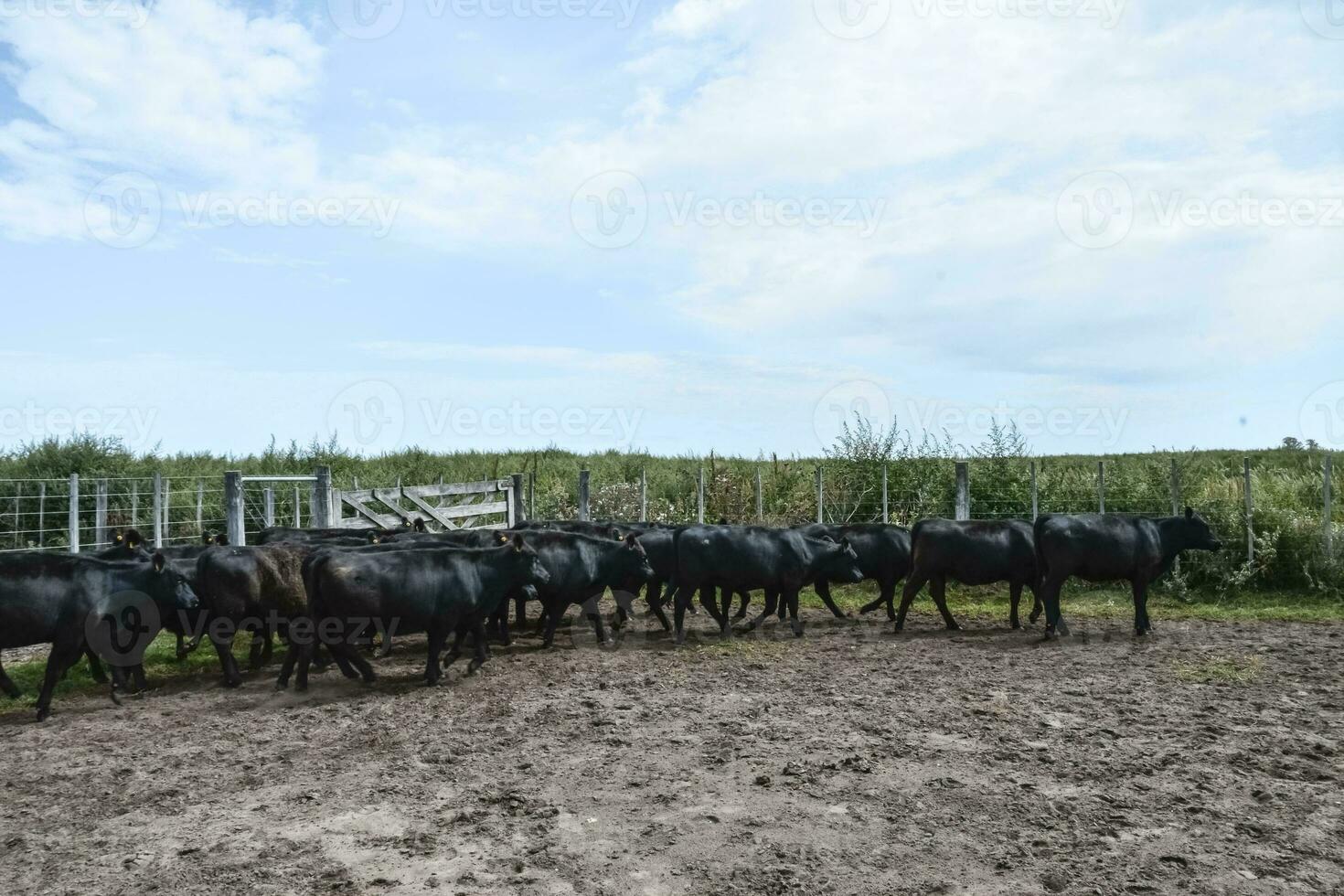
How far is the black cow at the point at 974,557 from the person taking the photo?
41.2 ft

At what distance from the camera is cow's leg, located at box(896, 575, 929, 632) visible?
12375 millimetres

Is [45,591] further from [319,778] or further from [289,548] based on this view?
[319,778]

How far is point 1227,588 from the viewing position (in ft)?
49.2

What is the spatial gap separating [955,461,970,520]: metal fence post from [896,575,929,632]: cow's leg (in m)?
4.65

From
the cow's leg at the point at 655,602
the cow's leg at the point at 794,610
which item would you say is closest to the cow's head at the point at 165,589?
the cow's leg at the point at 655,602

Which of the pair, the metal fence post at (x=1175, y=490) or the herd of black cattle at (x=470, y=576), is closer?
the herd of black cattle at (x=470, y=576)

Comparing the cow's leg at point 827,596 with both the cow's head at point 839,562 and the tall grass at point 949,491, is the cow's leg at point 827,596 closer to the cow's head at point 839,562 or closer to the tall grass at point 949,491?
the cow's head at point 839,562

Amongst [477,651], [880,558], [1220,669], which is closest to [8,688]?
[477,651]

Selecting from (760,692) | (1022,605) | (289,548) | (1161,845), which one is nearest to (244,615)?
(289,548)

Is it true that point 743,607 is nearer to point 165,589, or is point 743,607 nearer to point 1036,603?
point 1036,603

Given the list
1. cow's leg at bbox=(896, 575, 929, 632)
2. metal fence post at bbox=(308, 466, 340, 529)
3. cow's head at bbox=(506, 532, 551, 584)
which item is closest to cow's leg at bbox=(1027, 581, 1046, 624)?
cow's leg at bbox=(896, 575, 929, 632)

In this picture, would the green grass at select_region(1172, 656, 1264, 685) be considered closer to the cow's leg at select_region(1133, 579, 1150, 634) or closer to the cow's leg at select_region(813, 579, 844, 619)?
the cow's leg at select_region(1133, 579, 1150, 634)

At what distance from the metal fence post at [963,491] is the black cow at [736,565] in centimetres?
550

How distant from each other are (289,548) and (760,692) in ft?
17.2
